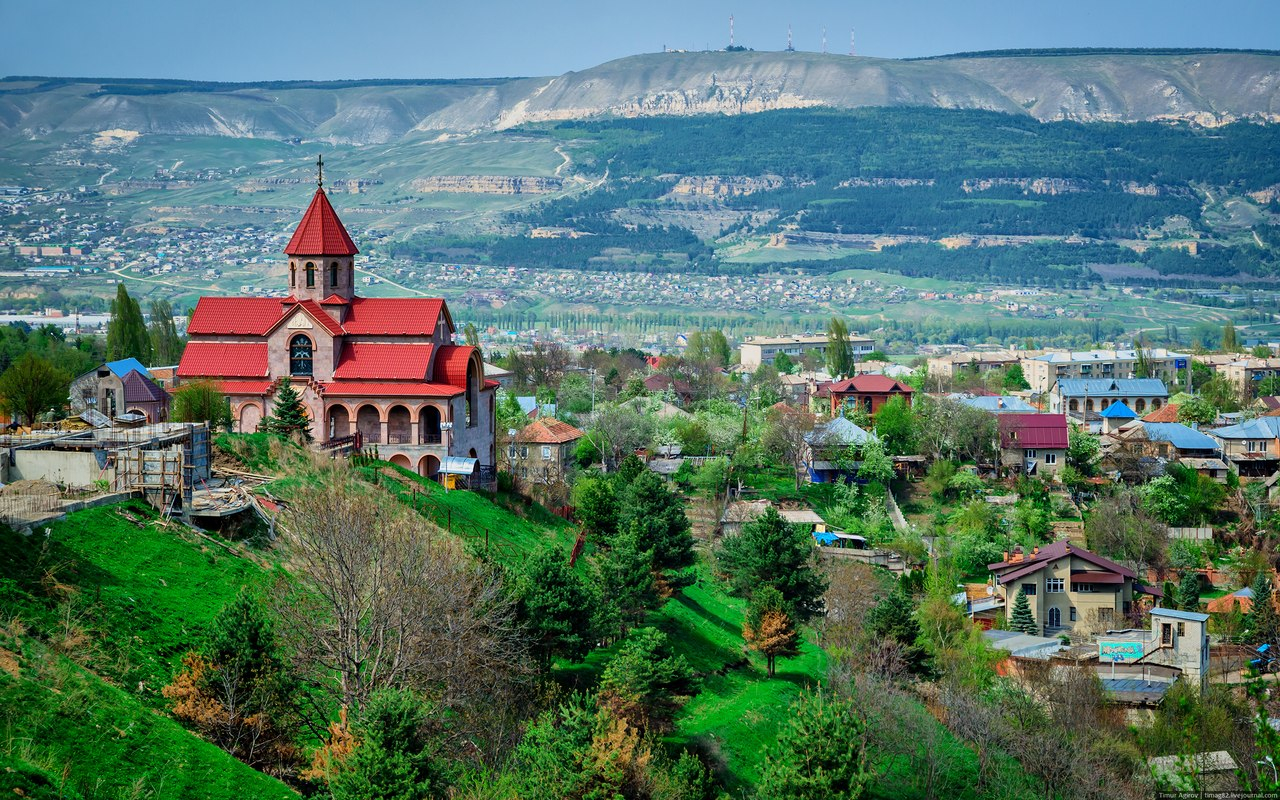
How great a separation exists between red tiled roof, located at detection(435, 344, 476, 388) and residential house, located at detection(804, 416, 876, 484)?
62.2ft

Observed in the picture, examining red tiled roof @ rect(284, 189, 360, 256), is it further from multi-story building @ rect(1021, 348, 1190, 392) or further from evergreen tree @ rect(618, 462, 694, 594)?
multi-story building @ rect(1021, 348, 1190, 392)

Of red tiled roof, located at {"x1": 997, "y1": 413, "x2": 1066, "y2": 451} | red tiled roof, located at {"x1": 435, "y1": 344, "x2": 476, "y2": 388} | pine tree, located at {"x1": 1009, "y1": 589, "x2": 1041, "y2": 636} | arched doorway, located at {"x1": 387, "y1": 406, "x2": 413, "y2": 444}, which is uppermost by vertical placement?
red tiled roof, located at {"x1": 435, "y1": 344, "x2": 476, "y2": 388}

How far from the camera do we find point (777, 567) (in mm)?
34812

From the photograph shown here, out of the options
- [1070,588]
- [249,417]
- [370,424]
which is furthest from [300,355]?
[1070,588]

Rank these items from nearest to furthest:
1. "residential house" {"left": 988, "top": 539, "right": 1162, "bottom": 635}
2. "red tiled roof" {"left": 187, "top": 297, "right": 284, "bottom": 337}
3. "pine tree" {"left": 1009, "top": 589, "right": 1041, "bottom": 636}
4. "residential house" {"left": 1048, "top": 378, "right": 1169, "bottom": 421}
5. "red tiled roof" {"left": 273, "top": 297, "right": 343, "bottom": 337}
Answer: "red tiled roof" {"left": 273, "top": 297, "right": 343, "bottom": 337} < "red tiled roof" {"left": 187, "top": 297, "right": 284, "bottom": 337} < "pine tree" {"left": 1009, "top": 589, "right": 1041, "bottom": 636} < "residential house" {"left": 988, "top": 539, "right": 1162, "bottom": 635} < "residential house" {"left": 1048, "top": 378, "right": 1169, "bottom": 421}

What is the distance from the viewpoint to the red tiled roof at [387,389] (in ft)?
130

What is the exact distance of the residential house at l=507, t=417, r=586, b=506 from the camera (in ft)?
171

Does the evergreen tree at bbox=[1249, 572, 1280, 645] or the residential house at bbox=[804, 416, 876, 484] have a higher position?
the residential house at bbox=[804, 416, 876, 484]

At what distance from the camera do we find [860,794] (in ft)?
78.5

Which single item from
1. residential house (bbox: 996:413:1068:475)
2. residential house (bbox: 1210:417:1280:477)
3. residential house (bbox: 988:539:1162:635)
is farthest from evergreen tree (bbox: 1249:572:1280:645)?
residential house (bbox: 1210:417:1280:477)

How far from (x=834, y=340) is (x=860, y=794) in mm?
73570

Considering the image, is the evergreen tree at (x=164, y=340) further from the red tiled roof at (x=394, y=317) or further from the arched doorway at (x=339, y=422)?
the arched doorway at (x=339, y=422)

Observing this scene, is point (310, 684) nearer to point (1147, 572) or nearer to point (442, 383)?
point (442, 383)

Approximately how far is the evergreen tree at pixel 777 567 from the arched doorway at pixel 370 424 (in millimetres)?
9800
